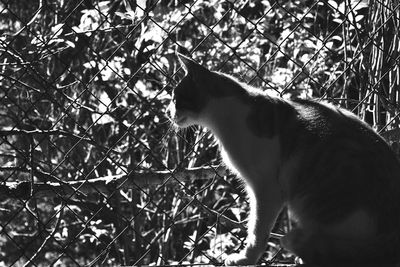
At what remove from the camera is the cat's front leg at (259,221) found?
2.53 meters

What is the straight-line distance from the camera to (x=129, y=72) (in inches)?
165

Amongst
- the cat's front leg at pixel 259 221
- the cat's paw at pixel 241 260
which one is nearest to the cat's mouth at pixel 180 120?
the cat's front leg at pixel 259 221

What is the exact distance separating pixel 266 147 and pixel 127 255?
186cm

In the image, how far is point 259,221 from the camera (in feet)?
8.39

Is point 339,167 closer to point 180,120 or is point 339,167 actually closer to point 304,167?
point 304,167

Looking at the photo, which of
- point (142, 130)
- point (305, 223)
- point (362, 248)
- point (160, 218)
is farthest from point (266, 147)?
point (160, 218)

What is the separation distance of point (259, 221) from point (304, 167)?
0.77ft

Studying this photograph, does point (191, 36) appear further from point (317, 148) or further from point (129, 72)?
point (317, 148)

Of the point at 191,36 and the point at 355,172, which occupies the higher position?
the point at 191,36

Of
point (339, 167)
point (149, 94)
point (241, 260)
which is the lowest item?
point (241, 260)

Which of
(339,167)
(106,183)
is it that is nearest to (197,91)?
(339,167)

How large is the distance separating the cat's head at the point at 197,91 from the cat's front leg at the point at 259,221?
0.33 metres

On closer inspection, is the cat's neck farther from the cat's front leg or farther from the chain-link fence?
the chain-link fence

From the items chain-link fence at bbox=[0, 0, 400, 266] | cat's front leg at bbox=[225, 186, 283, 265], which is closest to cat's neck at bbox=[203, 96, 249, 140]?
cat's front leg at bbox=[225, 186, 283, 265]
